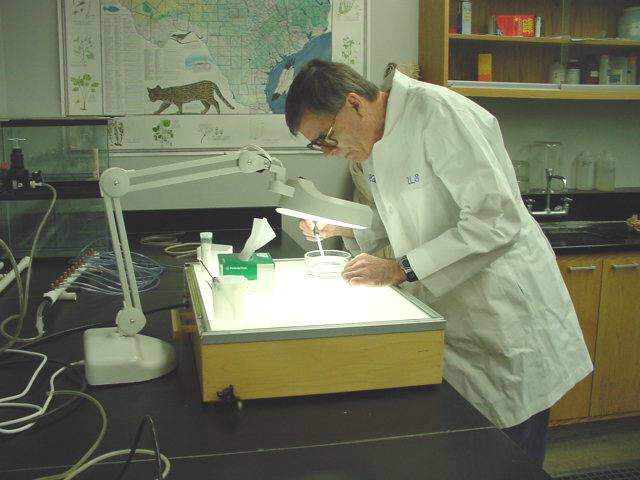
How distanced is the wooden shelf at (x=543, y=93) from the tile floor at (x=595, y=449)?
58.3 inches

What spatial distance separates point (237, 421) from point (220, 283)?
25 centimetres

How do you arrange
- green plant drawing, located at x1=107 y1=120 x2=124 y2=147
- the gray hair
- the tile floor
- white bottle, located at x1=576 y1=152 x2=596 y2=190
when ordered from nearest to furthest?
the gray hair
the tile floor
green plant drawing, located at x1=107 y1=120 x2=124 y2=147
white bottle, located at x1=576 y1=152 x2=596 y2=190

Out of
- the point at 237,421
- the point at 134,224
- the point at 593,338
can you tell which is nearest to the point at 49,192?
the point at 134,224

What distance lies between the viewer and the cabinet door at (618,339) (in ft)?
8.95

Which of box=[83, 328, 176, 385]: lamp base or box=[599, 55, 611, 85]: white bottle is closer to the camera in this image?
box=[83, 328, 176, 385]: lamp base

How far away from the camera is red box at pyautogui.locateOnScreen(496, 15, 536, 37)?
2.95m

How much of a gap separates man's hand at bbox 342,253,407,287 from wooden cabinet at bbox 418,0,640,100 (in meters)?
1.62

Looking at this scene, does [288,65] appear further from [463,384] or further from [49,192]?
[463,384]

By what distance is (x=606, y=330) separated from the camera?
2.75 m

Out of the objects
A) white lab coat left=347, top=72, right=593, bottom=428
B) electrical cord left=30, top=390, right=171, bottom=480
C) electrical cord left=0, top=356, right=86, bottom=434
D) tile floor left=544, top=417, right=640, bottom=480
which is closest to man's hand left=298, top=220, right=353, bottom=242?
white lab coat left=347, top=72, right=593, bottom=428

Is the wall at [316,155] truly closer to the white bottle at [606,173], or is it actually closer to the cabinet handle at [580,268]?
the white bottle at [606,173]

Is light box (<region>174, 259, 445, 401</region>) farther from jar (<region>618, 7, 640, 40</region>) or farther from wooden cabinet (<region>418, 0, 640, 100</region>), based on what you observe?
jar (<region>618, 7, 640, 40</region>)

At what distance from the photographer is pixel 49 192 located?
223cm

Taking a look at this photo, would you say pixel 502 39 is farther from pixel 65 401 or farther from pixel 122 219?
pixel 65 401
